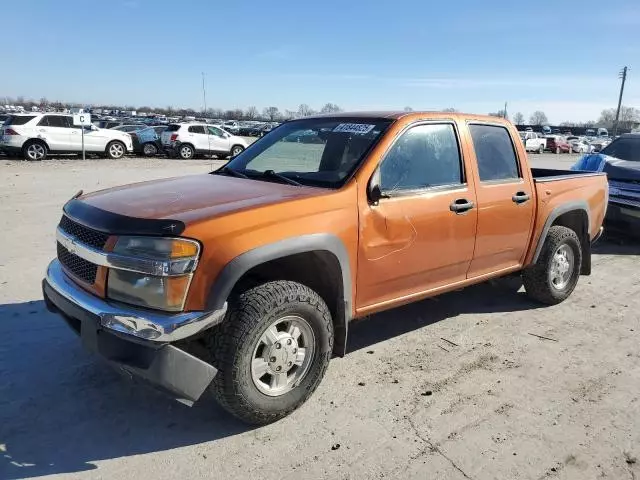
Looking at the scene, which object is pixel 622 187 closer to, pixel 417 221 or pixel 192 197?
pixel 417 221

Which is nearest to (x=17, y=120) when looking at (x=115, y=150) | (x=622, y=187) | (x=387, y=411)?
(x=115, y=150)

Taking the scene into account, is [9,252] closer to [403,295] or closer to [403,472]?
[403,295]

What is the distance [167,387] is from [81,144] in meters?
20.2

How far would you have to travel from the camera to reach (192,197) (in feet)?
11.0

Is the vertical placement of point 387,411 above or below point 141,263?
below

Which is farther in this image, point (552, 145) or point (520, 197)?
point (552, 145)

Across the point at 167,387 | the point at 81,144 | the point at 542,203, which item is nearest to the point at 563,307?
the point at 542,203

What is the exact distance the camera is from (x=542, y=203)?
497 centimetres

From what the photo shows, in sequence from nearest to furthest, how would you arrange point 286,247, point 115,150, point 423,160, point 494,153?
point 286,247 → point 423,160 → point 494,153 → point 115,150

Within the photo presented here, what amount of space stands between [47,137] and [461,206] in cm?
1949

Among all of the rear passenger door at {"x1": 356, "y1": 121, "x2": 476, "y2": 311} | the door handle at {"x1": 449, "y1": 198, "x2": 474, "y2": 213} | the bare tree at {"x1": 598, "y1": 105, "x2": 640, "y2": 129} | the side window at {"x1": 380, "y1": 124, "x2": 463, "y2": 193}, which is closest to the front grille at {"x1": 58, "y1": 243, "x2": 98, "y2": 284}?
the rear passenger door at {"x1": 356, "y1": 121, "x2": 476, "y2": 311}

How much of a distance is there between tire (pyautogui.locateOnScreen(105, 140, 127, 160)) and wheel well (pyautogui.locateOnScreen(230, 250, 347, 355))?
66.8 ft

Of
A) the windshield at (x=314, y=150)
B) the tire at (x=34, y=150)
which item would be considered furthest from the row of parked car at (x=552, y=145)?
the windshield at (x=314, y=150)

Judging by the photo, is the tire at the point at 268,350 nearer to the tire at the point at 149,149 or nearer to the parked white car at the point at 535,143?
the tire at the point at 149,149
